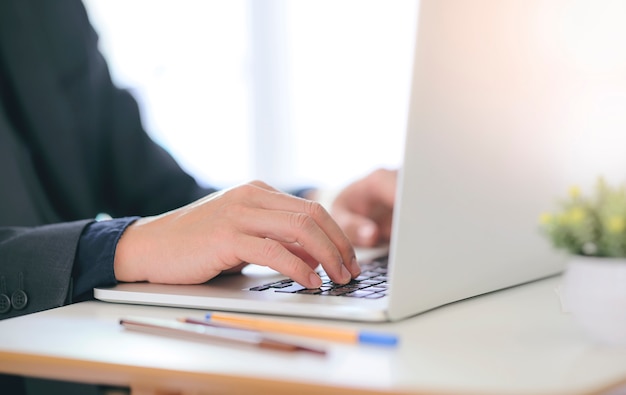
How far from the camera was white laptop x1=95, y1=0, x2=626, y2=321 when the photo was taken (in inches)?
19.5

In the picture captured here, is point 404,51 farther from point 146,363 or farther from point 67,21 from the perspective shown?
point 146,363

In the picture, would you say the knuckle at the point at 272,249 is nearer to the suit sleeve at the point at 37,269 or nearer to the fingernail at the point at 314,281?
the fingernail at the point at 314,281

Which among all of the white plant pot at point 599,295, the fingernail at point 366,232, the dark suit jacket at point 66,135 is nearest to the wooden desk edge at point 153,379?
the white plant pot at point 599,295

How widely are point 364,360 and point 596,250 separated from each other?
150mm

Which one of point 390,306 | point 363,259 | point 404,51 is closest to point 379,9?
point 404,51

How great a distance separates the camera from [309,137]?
279 cm

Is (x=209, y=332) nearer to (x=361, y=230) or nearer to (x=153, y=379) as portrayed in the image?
(x=153, y=379)

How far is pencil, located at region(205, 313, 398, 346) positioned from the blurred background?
217 cm

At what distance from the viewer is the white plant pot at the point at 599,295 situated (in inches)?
16.2

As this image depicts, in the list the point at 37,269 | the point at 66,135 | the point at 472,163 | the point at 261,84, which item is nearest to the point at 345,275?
the point at 472,163

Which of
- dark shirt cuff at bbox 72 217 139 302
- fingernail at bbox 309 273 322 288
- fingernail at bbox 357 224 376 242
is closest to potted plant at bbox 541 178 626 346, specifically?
fingernail at bbox 309 273 322 288

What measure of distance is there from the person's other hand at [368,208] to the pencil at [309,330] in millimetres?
514

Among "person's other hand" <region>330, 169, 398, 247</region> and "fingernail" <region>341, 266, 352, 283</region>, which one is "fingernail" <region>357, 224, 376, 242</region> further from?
"fingernail" <region>341, 266, 352, 283</region>

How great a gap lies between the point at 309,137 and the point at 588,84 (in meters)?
2.17
